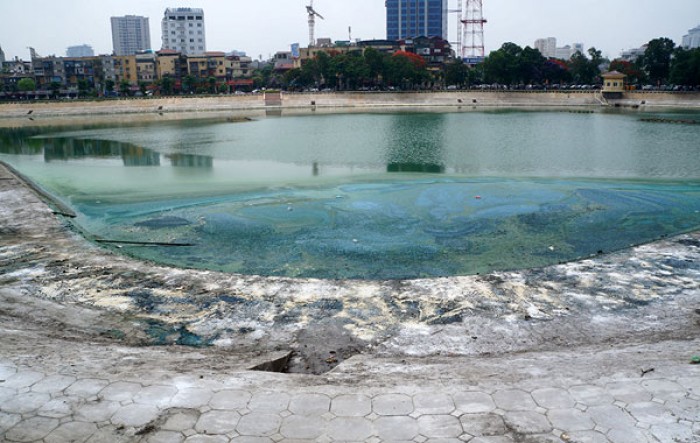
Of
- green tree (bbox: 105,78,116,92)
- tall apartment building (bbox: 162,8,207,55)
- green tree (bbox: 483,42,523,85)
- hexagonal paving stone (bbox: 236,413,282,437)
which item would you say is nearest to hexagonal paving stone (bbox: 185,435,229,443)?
hexagonal paving stone (bbox: 236,413,282,437)

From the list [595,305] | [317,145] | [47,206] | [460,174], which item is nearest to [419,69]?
[317,145]

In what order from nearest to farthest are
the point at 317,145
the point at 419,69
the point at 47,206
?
the point at 47,206
the point at 317,145
the point at 419,69

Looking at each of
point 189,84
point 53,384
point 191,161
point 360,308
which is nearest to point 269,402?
point 53,384

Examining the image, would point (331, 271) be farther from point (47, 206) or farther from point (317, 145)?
point (317, 145)

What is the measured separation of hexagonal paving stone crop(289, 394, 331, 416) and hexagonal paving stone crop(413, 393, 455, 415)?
32.9 inches

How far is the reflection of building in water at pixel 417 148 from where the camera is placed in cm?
2361

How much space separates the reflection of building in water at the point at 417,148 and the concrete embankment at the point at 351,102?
29.6 meters

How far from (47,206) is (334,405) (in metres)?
13.3

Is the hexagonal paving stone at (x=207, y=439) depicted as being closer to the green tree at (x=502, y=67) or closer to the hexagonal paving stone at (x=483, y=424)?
the hexagonal paving stone at (x=483, y=424)

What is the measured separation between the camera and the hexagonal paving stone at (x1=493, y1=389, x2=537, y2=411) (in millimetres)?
5098

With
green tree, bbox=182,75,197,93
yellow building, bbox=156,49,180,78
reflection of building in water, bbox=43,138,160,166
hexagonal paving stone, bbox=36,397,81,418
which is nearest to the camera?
hexagonal paving stone, bbox=36,397,81,418

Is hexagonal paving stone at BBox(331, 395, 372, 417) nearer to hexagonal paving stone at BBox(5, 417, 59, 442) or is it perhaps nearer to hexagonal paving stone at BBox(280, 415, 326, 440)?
hexagonal paving stone at BBox(280, 415, 326, 440)

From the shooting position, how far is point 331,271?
415 inches

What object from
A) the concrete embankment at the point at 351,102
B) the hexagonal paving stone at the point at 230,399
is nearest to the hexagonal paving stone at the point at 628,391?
the hexagonal paving stone at the point at 230,399
